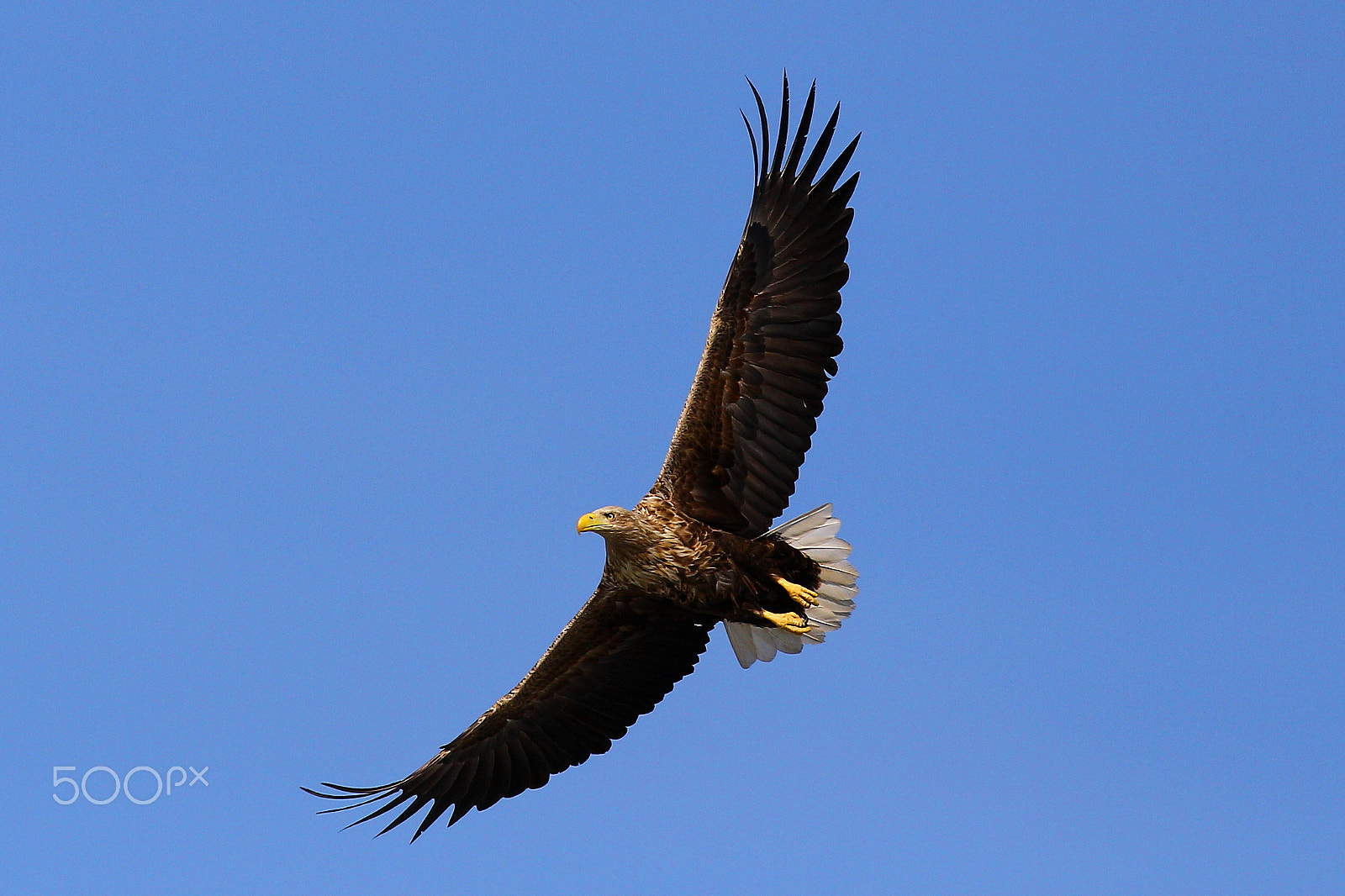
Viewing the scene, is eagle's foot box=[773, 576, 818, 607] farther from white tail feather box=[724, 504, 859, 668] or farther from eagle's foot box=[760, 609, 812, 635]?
white tail feather box=[724, 504, 859, 668]

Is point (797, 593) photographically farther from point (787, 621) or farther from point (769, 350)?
point (769, 350)

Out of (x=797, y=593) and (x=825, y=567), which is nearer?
(x=797, y=593)

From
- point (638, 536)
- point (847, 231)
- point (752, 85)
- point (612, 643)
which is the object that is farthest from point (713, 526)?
point (752, 85)

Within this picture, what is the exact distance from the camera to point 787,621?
11.9 metres

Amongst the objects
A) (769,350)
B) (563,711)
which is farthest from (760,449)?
(563,711)

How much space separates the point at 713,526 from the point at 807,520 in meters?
0.68

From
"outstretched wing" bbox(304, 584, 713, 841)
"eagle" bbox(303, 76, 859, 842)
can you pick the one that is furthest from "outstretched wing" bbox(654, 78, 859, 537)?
"outstretched wing" bbox(304, 584, 713, 841)

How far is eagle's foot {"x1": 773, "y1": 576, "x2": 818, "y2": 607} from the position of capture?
1194 cm

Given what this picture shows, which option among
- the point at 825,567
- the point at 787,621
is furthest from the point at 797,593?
the point at 825,567

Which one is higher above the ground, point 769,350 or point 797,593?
point 769,350

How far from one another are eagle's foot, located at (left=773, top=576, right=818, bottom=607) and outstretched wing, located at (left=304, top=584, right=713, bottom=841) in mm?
883

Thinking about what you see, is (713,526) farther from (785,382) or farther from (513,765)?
(513,765)

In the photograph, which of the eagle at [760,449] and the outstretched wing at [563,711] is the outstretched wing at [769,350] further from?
the outstretched wing at [563,711]

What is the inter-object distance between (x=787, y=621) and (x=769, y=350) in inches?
71.6
